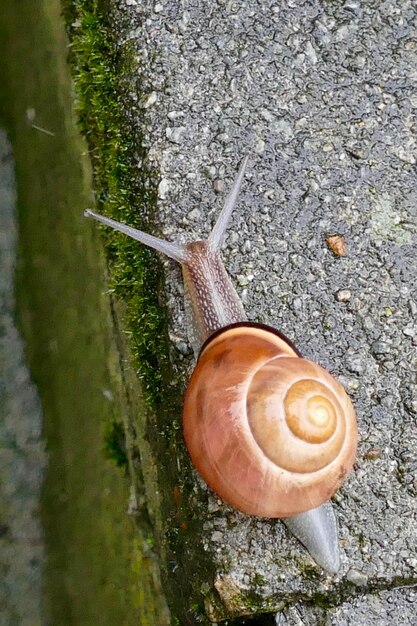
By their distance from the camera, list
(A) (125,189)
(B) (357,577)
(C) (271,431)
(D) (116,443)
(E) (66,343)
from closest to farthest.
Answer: (C) (271,431), (B) (357,577), (A) (125,189), (D) (116,443), (E) (66,343)

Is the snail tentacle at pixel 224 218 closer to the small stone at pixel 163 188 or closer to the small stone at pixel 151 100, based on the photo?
the small stone at pixel 163 188

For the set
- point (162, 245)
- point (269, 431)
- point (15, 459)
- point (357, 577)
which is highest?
point (162, 245)

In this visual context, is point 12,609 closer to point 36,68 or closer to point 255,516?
point 255,516

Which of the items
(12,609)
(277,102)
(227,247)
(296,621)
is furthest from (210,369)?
(12,609)

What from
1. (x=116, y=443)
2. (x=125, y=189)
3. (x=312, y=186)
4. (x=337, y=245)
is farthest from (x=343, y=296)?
(x=116, y=443)

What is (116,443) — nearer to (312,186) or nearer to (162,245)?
(162,245)

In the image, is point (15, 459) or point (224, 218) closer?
point (224, 218)

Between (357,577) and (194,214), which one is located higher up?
(194,214)
